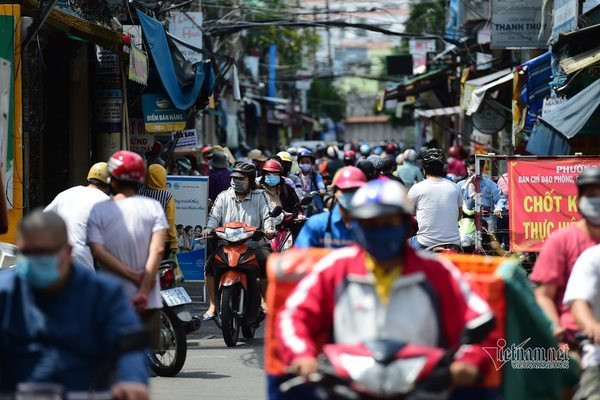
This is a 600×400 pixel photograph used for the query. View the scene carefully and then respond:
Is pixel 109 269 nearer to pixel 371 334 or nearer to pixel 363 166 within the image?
pixel 371 334

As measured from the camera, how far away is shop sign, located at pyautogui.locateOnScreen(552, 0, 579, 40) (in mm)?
16188

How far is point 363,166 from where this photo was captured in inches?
510

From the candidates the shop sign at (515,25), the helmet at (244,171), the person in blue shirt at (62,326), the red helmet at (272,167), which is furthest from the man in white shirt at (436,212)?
the shop sign at (515,25)

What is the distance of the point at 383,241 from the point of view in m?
4.83

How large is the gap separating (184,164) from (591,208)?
16.6 meters

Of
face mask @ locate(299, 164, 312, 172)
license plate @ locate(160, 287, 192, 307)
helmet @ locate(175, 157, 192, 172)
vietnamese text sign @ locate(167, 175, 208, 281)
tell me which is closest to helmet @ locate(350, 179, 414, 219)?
license plate @ locate(160, 287, 192, 307)

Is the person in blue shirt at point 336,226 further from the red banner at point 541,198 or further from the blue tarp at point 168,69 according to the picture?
the blue tarp at point 168,69

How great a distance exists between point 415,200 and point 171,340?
3039 mm

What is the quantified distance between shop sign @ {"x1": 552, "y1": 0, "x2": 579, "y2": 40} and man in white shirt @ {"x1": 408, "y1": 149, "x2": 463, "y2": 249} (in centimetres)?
548

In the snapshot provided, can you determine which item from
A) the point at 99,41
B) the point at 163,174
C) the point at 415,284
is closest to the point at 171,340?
the point at 163,174

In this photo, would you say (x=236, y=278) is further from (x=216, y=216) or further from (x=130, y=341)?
(x=130, y=341)

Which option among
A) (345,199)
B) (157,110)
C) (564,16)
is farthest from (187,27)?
(345,199)

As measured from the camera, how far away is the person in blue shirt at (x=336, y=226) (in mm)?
8086
